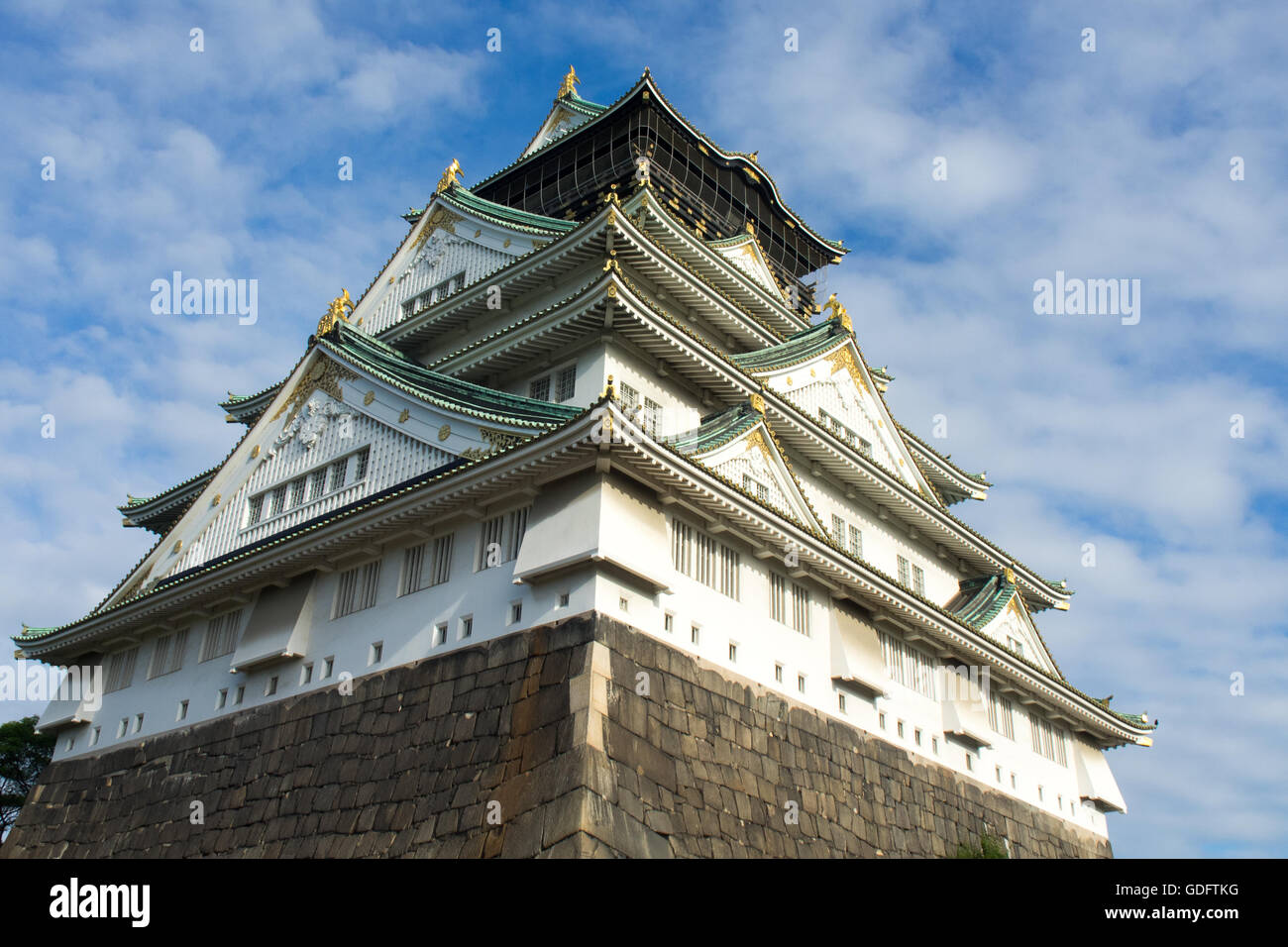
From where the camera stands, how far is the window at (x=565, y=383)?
25.2 m

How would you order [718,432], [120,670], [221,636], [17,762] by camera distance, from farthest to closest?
[17,762] < [120,670] < [221,636] < [718,432]

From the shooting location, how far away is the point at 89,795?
25.4m

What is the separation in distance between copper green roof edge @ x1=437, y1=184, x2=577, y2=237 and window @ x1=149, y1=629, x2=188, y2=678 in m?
13.8

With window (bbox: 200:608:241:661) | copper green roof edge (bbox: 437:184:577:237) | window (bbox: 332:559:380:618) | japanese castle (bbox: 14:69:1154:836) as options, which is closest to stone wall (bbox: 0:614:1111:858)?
japanese castle (bbox: 14:69:1154:836)

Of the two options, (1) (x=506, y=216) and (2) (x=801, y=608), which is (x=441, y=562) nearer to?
(2) (x=801, y=608)

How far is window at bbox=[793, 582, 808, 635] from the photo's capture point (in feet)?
75.7

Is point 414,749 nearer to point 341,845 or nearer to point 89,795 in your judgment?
point 341,845

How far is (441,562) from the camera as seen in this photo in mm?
21266

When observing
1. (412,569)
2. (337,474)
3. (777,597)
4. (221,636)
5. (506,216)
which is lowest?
(221,636)

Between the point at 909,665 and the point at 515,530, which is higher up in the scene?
the point at 515,530

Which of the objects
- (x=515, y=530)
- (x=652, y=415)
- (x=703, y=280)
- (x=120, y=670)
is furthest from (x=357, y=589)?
(x=703, y=280)

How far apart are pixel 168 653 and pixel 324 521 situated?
279 inches

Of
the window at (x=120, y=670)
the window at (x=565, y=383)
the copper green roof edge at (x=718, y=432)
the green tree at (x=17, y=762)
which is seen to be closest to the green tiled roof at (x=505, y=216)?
the window at (x=565, y=383)

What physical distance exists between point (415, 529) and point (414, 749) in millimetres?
4385
